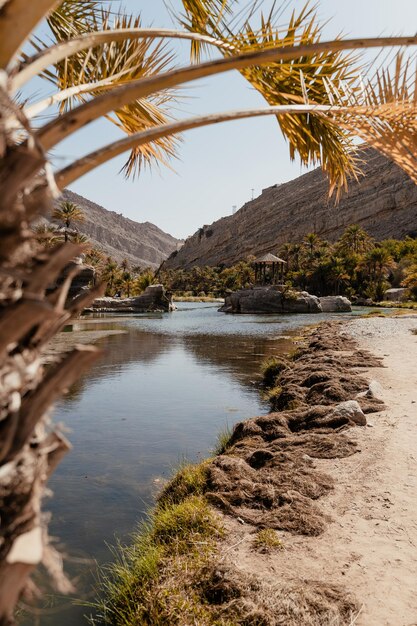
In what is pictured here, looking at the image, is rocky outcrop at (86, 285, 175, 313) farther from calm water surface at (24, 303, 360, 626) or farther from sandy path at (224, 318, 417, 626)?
sandy path at (224, 318, 417, 626)

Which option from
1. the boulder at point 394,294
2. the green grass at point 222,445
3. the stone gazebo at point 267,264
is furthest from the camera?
the stone gazebo at point 267,264

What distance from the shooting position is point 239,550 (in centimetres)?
388

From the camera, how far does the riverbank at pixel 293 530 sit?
3139 millimetres

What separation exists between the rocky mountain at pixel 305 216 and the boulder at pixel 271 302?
44412mm

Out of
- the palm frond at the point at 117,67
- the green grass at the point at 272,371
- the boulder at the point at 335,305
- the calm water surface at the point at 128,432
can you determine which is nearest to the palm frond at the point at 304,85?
the palm frond at the point at 117,67

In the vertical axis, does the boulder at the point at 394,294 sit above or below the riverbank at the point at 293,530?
above

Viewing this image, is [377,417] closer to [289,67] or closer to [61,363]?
[289,67]

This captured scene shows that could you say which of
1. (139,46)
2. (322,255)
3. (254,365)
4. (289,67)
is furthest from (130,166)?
(322,255)

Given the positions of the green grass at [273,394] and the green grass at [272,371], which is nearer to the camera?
the green grass at [273,394]

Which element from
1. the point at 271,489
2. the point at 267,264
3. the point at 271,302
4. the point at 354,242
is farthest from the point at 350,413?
the point at 354,242

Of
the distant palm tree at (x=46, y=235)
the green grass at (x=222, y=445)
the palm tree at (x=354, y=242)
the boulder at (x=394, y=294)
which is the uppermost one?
the palm tree at (x=354, y=242)

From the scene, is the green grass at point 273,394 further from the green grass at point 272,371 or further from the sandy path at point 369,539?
the sandy path at point 369,539

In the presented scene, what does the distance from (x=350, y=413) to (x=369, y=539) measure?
3.08 meters

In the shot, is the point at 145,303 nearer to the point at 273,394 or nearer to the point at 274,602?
the point at 273,394
